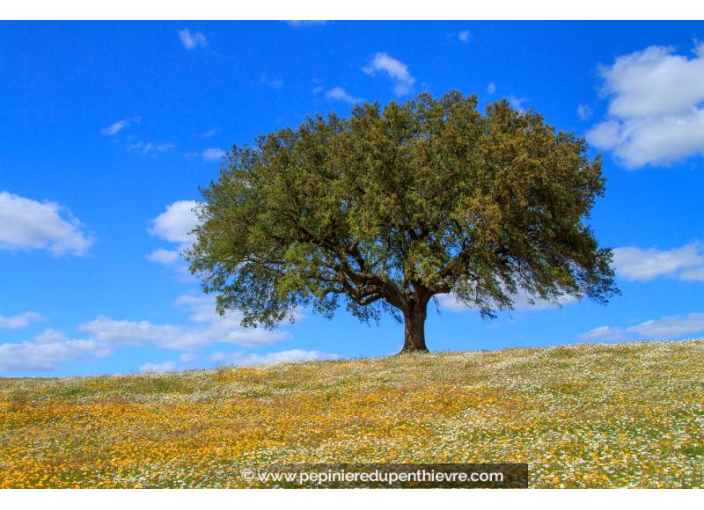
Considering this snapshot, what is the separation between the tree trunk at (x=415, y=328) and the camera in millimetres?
41344

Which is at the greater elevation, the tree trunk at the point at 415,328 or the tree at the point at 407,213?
the tree at the point at 407,213

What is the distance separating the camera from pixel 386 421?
1978 centimetres

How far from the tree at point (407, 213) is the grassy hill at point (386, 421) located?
25.2 feet

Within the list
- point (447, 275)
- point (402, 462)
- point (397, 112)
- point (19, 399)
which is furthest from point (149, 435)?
point (397, 112)

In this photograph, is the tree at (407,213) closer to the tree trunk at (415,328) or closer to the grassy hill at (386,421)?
the tree trunk at (415,328)

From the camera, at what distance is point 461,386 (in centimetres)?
2569

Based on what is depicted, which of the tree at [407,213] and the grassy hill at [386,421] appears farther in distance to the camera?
the tree at [407,213]

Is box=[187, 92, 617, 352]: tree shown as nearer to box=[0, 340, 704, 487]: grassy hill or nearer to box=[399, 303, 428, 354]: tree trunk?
box=[399, 303, 428, 354]: tree trunk

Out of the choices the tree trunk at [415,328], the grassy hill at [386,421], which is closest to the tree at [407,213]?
the tree trunk at [415,328]

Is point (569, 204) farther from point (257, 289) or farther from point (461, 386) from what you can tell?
point (257, 289)

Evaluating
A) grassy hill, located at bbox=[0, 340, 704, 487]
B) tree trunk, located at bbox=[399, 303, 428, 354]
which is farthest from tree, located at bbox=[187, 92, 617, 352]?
grassy hill, located at bbox=[0, 340, 704, 487]

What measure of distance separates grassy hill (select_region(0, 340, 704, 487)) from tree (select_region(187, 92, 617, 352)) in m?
7.67

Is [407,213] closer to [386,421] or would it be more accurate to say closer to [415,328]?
[415,328]

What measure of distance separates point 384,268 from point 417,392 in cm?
1467
